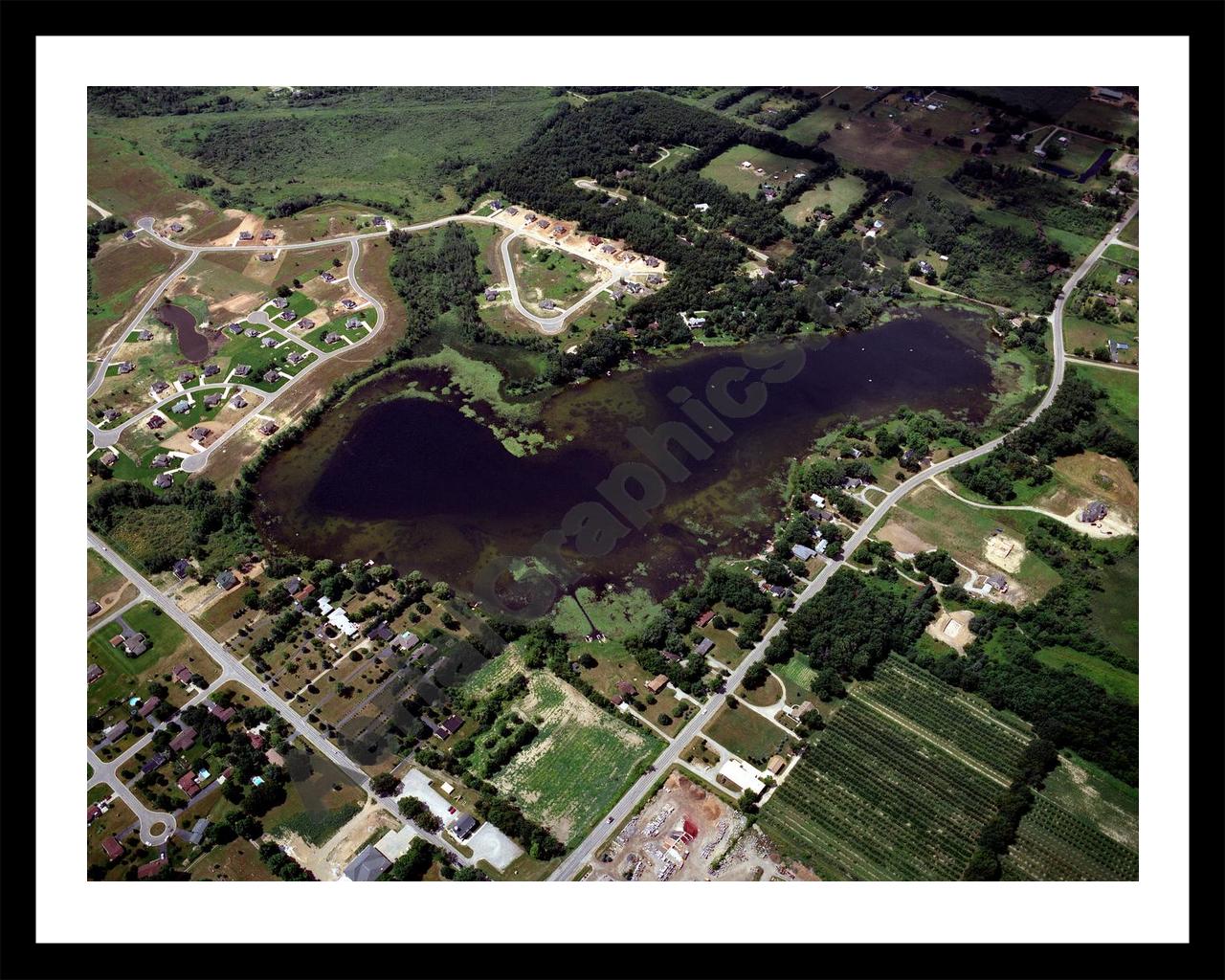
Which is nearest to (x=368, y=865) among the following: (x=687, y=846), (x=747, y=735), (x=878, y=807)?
(x=687, y=846)

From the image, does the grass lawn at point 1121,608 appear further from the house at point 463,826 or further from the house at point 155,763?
the house at point 155,763

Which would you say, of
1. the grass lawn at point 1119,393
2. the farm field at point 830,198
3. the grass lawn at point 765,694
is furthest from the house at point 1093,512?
the farm field at point 830,198

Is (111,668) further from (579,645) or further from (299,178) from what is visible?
(299,178)

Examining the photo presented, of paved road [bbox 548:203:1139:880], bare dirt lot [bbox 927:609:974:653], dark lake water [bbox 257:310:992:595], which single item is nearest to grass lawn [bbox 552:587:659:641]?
dark lake water [bbox 257:310:992:595]

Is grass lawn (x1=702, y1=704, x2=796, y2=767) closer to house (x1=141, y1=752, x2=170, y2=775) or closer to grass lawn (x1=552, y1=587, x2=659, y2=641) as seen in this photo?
grass lawn (x1=552, y1=587, x2=659, y2=641)

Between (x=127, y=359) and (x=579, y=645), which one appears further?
(x=127, y=359)

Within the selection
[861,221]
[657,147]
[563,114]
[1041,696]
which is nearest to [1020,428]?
[1041,696]
